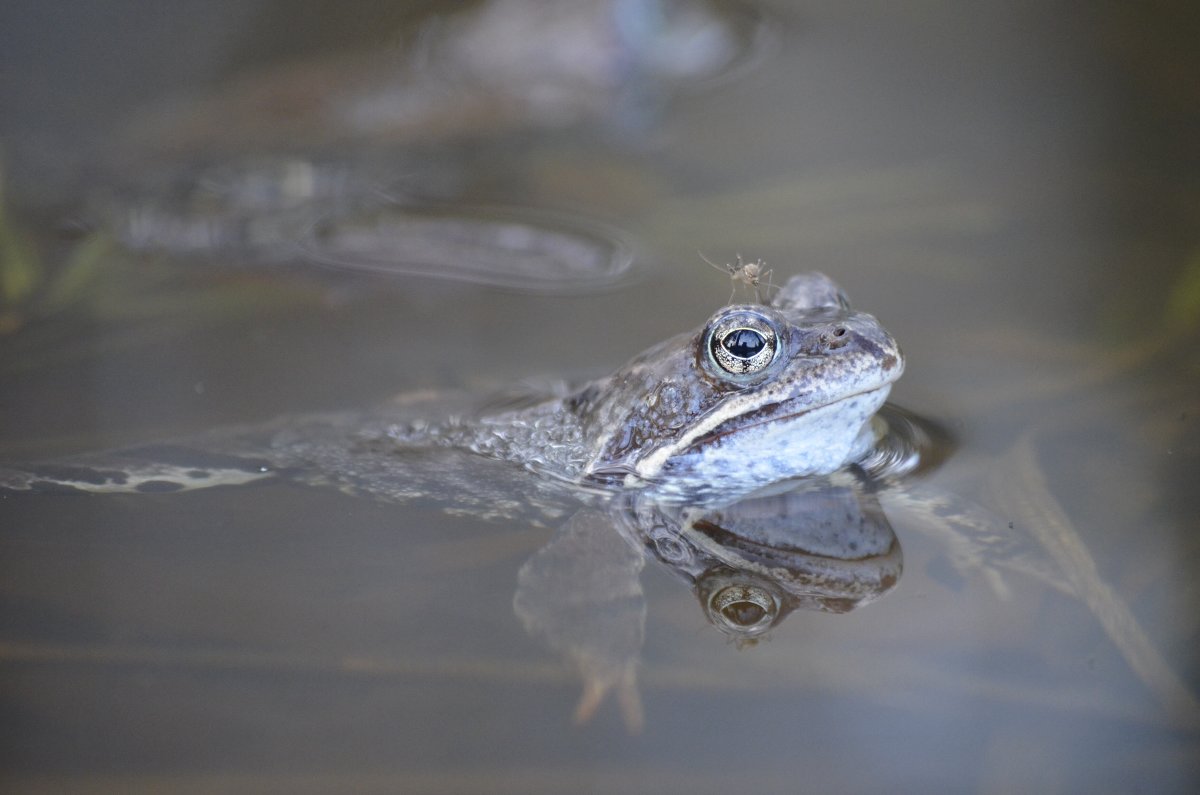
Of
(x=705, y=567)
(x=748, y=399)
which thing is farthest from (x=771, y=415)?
(x=705, y=567)

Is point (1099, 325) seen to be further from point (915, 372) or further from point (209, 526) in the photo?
point (209, 526)

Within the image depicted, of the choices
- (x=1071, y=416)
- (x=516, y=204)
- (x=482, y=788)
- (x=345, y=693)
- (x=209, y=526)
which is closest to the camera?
(x=482, y=788)

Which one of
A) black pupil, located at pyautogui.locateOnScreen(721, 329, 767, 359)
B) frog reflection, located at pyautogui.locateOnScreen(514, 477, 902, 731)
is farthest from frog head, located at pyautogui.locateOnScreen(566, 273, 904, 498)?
frog reflection, located at pyautogui.locateOnScreen(514, 477, 902, 731)

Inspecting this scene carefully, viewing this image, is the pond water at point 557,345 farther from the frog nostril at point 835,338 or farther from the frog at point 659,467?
the frog nostril at point 835,338

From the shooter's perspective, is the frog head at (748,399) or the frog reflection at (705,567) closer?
the frog reflection at (705,567)

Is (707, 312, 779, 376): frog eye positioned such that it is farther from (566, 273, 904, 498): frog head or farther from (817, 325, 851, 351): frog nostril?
(817, 325, 851, 351): frog nostril

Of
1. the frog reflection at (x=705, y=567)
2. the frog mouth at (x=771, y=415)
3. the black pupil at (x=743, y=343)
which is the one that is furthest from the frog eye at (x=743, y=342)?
the frog reflection at (x=705, y=567)

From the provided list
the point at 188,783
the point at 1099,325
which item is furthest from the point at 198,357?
the point at 1099,325
